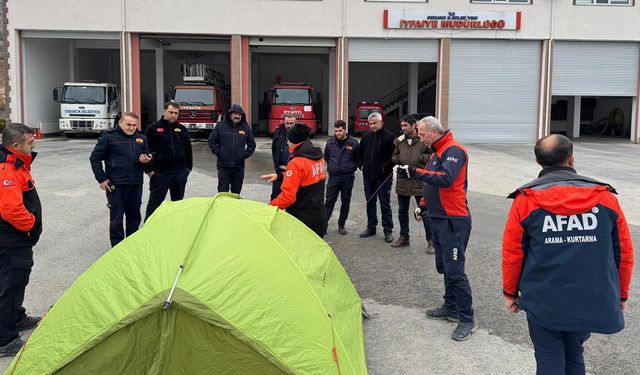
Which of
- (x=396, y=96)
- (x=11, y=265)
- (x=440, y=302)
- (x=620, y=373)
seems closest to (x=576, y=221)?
(x=620, y=373)

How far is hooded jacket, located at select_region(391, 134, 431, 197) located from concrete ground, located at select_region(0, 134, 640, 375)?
0.81 m

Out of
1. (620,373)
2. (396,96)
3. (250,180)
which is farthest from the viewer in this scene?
(396,96)

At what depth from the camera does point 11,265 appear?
4.25 m

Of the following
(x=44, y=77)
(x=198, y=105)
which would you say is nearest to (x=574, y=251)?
(x=198, y=105)

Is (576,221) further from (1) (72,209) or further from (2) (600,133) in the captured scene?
(2) (600,133)

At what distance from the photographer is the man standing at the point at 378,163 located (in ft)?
25.2

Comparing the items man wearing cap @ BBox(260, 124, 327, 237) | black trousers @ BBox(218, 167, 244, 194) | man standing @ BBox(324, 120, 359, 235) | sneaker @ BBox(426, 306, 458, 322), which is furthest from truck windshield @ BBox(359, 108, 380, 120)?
sneaker @ BBox(426, 306, 458, 322)

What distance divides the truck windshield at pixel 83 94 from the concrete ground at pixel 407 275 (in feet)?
33.5

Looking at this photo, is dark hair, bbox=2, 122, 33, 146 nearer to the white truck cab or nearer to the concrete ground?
the concrete ground

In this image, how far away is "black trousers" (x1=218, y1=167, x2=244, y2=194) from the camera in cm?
829

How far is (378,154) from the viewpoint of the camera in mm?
7703

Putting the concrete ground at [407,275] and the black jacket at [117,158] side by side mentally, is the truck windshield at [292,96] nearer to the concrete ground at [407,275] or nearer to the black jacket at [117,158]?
the concrete ground at [407,275]

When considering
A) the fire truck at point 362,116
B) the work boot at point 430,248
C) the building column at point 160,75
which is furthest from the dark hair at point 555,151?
the building column at point 160,75

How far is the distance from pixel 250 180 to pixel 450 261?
8502 millimetres
